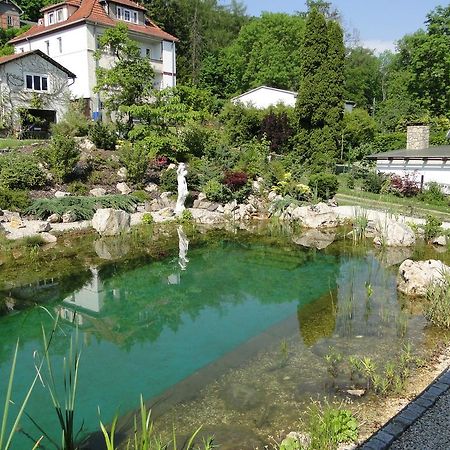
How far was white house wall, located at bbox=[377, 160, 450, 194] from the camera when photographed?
69.7 ft

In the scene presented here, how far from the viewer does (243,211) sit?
19.5m

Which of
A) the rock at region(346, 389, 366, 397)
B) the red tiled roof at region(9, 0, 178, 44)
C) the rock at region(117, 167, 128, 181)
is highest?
the red tiled roof at region(9, 0, 178, 44)

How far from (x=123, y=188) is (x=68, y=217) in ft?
12.6

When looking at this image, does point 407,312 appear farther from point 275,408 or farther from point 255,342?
point 275,408

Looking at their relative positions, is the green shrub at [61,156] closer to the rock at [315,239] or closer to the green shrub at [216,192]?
the green shrub at [216,192]

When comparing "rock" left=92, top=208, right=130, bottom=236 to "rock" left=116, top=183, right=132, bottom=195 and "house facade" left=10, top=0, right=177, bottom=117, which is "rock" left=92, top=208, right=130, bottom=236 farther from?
"house facade" left=10, top=0, right=177, bottom=117

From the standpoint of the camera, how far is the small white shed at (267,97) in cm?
3653

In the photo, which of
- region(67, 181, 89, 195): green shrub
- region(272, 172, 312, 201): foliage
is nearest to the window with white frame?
region(67, 181, 89, 195): green shrub

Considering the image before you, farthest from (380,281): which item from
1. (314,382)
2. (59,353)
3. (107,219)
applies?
(107,219)

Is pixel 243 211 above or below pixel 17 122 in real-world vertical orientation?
below

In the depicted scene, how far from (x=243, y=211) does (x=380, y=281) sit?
9.20 metres

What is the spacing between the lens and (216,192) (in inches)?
777

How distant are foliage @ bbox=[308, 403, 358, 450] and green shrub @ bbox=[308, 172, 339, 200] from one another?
15817mm

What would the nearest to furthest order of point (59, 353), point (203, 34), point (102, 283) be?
point (59, 353) → point (102, 283) → point (203, 34)
